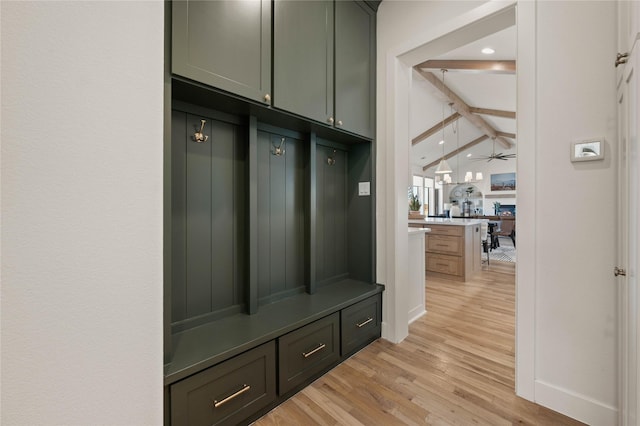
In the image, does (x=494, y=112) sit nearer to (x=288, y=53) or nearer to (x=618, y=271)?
(x=618, y=271)

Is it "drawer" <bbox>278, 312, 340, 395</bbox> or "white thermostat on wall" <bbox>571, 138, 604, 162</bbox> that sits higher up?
"white thermostat on wall" <bbox>571, 138, 604, 162</bbox>

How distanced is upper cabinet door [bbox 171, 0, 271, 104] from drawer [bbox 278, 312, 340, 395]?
1.42 m

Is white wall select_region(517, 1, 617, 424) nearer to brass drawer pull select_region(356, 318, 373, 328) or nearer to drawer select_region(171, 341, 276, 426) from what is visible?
brass drawer pull select_region(356, 318, 373, 328)

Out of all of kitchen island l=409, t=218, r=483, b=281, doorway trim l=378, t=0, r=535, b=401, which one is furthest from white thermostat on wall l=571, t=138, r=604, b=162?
→ kitchen island l=409, t=218, r=483, b=281

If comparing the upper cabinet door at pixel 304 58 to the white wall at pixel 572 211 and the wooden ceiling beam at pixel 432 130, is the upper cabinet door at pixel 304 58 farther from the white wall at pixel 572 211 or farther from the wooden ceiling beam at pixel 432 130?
the wooden ceiling beam at pixel 432 130

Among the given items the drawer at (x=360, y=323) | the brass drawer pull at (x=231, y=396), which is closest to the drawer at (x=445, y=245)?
the drawer at (x=360, y=323)

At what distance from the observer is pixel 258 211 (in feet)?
6.24

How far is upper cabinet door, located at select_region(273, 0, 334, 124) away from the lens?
1595 millimetres

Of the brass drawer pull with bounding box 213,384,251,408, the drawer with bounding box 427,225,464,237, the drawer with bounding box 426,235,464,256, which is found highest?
the drawer with bounding box 427,225,464,237

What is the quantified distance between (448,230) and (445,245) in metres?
0.26

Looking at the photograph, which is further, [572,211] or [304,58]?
[304,58]
